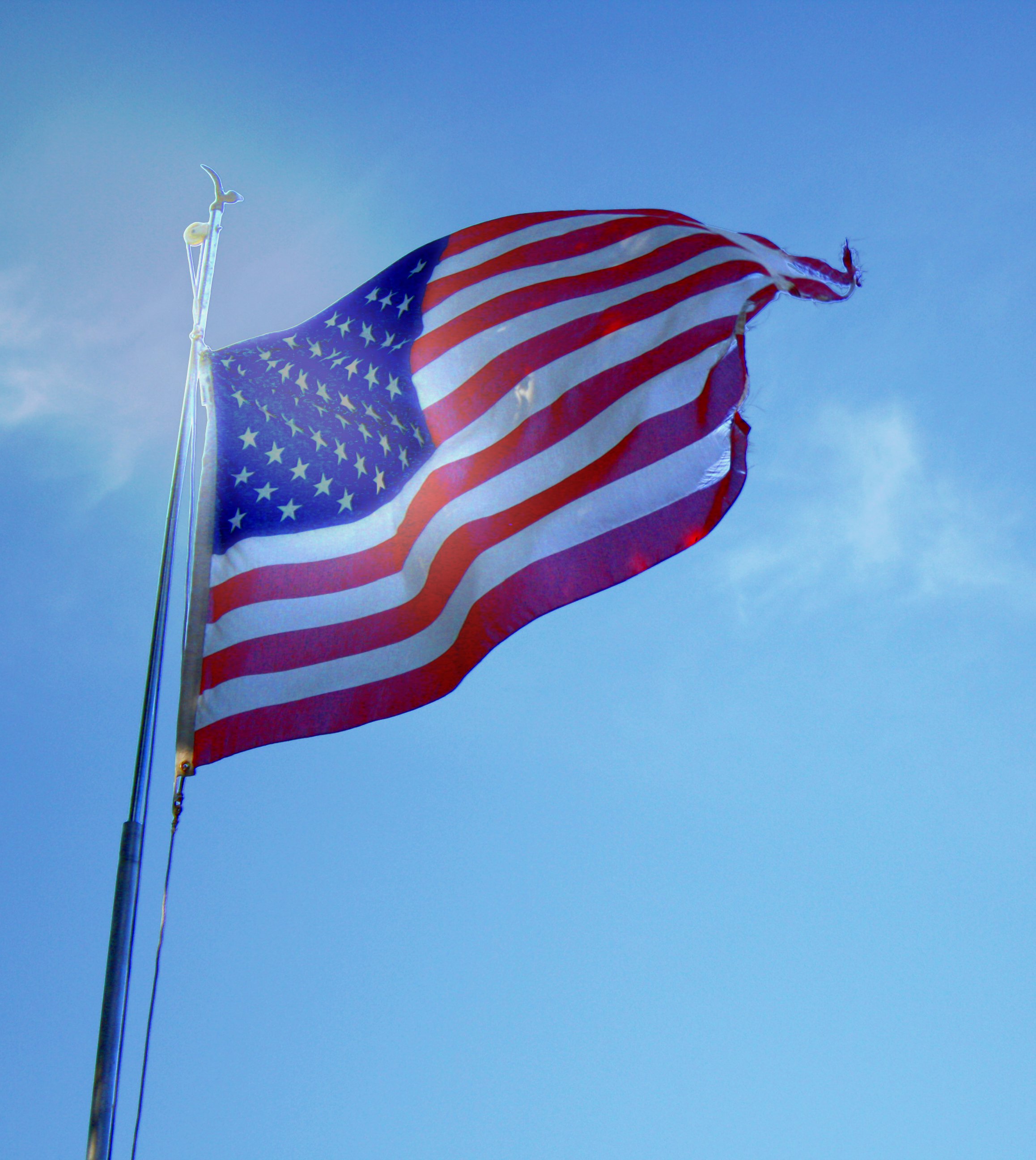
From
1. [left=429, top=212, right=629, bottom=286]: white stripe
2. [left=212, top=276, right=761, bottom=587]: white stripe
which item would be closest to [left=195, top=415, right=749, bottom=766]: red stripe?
[left=212, top=276, right=761, bottom=587]: white stripe

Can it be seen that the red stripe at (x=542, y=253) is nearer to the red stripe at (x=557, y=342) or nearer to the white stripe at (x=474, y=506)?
the red stripe at (x=557, y=342)

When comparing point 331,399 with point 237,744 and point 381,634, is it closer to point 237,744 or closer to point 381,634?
point 381,634

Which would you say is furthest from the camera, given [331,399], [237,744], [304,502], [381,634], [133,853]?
[331,399]

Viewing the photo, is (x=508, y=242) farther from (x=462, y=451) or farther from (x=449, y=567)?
(x=449, y=567)

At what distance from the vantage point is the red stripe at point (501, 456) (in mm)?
8625

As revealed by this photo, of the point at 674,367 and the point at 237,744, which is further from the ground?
the point at 674,367

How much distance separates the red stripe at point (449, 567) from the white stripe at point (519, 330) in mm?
923

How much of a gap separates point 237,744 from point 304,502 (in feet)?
6.63

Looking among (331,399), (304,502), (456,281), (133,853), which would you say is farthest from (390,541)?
(133,853)

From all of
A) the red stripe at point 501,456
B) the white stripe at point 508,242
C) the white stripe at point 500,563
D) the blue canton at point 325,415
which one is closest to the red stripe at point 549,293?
the blue canton at point 325,415

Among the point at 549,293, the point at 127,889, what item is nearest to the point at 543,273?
the point at 549,293

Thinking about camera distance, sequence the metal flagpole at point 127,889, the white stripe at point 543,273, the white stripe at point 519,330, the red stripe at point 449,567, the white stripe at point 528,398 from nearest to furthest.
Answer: the metal flagpole at point 127,889 < the red stripe at point 449,567 < the white stripe at point 528,398 < the white stripe at point 519,330 < the white stripe at point 543,273

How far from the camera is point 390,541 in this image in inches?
356

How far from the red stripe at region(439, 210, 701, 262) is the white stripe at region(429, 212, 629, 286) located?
0.08ft
